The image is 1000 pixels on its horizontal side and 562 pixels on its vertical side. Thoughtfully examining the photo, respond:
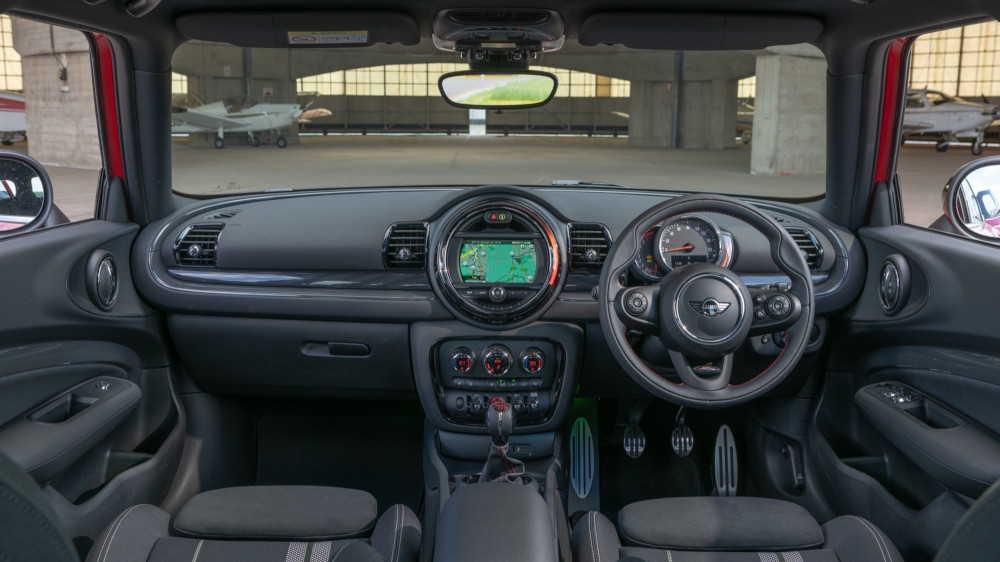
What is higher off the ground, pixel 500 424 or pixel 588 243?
pixel 588 243

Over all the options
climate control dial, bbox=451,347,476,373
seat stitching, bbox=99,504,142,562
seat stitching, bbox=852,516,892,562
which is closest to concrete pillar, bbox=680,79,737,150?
climate control dial, bbox=451,347,476,373

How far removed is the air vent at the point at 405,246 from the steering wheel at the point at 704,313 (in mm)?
945

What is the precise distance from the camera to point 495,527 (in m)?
2.07

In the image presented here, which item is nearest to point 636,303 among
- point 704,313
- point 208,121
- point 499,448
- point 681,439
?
point 704,313

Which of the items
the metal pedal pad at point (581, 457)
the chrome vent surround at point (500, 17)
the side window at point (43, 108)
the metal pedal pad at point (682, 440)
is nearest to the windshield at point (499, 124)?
the chrome vent surround at point (500, 17)

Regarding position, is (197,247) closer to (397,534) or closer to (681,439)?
(397,534)

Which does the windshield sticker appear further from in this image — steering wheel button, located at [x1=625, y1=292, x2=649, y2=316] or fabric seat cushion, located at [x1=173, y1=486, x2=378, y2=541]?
fabric seat cushion, located at [x1=173, y1=486, x2=378, y2=541]

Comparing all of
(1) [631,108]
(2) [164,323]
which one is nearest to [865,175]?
(2) [164,323]

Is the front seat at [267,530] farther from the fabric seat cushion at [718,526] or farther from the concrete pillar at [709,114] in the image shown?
the concrete pillar at [709,114]

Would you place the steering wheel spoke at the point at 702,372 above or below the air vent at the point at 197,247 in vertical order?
below

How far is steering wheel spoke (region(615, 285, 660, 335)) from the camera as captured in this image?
2.29 m

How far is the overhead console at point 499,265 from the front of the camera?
9.59 ft

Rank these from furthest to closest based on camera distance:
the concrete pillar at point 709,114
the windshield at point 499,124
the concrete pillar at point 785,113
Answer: the concrete pillar at point 709,114 < the concrete pillar at point 785,113 < the windshield at point 499,124

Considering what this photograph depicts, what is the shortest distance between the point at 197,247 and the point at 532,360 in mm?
1398
